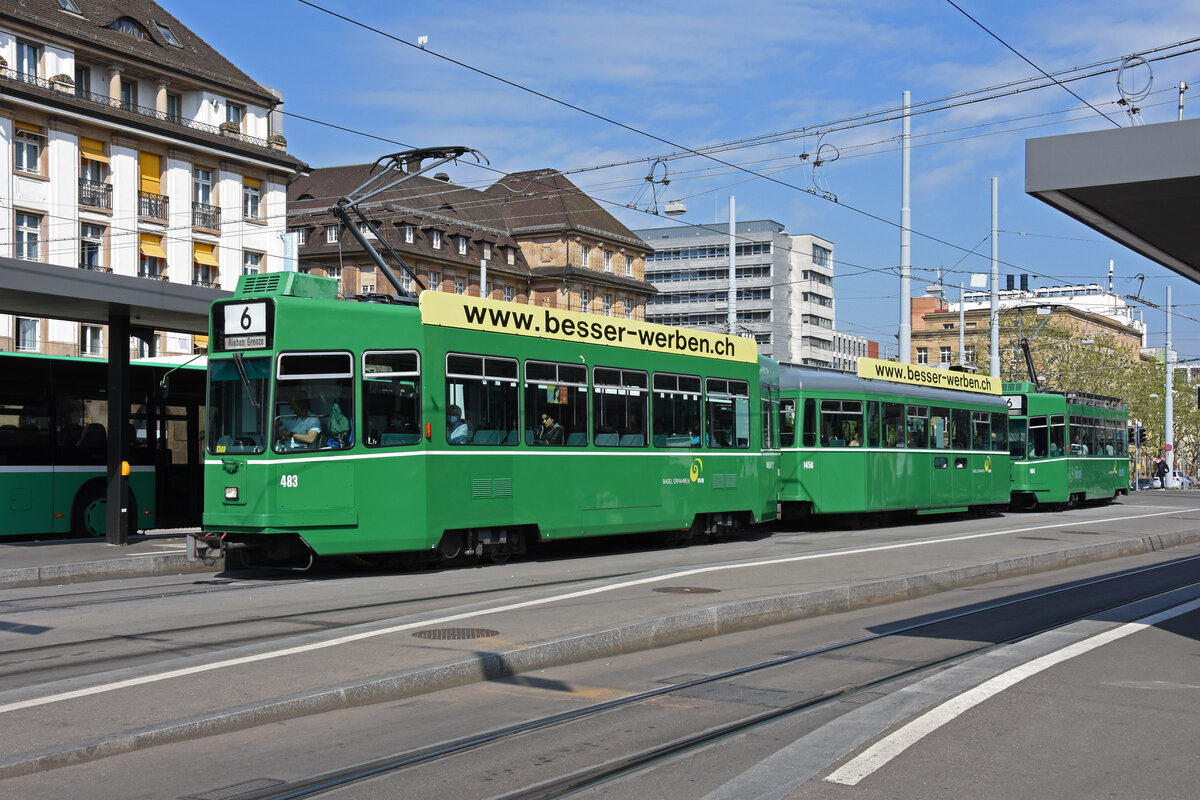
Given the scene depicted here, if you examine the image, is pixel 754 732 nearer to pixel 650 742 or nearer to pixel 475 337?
pixel 650 742

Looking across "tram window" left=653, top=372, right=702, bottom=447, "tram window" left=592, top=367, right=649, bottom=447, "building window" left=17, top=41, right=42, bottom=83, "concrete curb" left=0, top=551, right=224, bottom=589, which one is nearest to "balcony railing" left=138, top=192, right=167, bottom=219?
"building window" left=17, top=41, right=42, bottom=83

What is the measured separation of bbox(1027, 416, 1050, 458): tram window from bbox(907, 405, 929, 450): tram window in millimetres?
8902

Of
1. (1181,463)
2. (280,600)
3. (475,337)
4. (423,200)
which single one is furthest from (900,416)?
(1181,463)

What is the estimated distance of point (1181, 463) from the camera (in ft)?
342

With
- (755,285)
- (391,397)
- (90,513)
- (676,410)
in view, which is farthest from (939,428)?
(755,285)

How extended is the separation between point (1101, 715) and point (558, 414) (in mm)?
10641

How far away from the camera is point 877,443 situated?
2631 cm

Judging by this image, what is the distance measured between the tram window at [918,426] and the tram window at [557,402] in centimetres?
1200

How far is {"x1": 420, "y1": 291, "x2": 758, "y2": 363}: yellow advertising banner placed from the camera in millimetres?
15766

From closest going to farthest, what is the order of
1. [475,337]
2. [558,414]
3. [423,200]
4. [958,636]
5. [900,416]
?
[958,636] < [475,337] < [558,414] < [900,416] < [423,200]

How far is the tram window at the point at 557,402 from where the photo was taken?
17.0m

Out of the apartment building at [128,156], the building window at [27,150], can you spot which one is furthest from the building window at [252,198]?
the building window at [27,150]

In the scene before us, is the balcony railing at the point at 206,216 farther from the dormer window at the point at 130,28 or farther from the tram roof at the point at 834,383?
the tram roof at the point at 834,383

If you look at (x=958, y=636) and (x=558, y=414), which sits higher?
(x=558, y=414)
